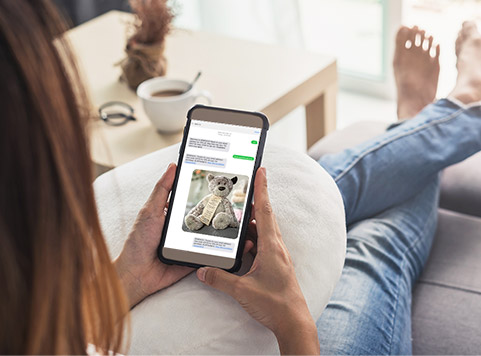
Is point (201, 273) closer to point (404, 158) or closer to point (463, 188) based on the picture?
point (404, 158)

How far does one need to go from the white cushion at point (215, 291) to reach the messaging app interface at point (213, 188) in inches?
1.9

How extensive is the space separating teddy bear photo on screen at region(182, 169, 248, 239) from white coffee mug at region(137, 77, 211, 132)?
398 mm

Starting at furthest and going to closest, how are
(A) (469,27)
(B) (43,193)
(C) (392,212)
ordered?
(A) (469,27), (C) (392,212), (B) (43,193)

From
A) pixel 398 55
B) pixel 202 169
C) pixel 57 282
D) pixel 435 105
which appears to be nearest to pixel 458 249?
pixel 435 105

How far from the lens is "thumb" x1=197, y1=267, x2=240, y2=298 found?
66 cm

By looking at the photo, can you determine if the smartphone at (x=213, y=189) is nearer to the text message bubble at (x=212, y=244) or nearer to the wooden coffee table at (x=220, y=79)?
the text message bubble at (x=212, y=244)

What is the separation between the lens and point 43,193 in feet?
1.28

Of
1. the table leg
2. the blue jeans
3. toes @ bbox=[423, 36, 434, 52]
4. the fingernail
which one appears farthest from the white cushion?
toes @ bbox=[423, 36, 434, 52]

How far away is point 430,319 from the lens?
91 centimetres

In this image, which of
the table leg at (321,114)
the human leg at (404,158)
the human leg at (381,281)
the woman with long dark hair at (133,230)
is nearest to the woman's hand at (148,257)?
the woman with long dark hair at (133,230)

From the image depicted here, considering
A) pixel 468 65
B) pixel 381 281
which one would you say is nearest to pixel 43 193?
pixel 381 281

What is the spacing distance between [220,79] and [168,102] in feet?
0.90

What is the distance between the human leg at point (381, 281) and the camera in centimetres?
81

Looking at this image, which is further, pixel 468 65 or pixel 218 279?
pixel 468 65
